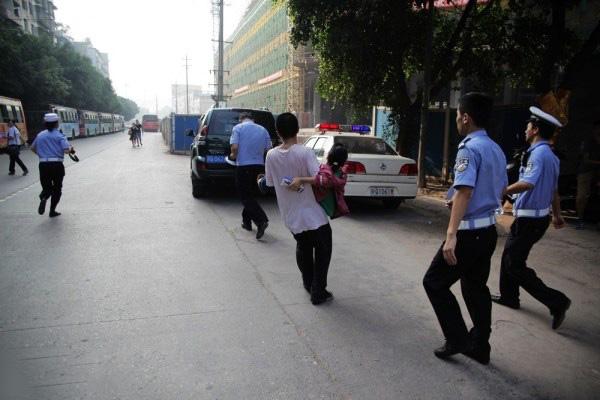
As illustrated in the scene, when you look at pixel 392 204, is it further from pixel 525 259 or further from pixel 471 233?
pixel 471 233

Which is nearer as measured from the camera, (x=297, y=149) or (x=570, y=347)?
(x=570, y=347)

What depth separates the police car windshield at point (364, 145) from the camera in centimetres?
886

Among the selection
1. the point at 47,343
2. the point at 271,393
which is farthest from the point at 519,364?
the point at 47,343

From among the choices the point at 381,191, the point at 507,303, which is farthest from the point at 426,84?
the point at 507,303

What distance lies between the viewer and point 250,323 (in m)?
3.68

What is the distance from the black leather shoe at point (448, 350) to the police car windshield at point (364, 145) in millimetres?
5929

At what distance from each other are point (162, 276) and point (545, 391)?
3.62 meters

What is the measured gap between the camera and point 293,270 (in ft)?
16.7

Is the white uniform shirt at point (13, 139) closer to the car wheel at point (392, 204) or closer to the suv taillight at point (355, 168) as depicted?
the suv taillight at point (355, 168)

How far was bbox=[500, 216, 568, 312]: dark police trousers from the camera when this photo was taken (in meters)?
3.69

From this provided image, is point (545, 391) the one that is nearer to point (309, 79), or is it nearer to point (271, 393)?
point (271, 393)

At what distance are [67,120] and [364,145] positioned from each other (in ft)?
116

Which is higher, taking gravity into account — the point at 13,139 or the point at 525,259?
the point at 13,139

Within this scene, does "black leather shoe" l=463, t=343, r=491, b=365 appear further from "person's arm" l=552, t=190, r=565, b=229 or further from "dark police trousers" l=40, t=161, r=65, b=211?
"dark police trousers" l=40, t=161, r=65, b=211
